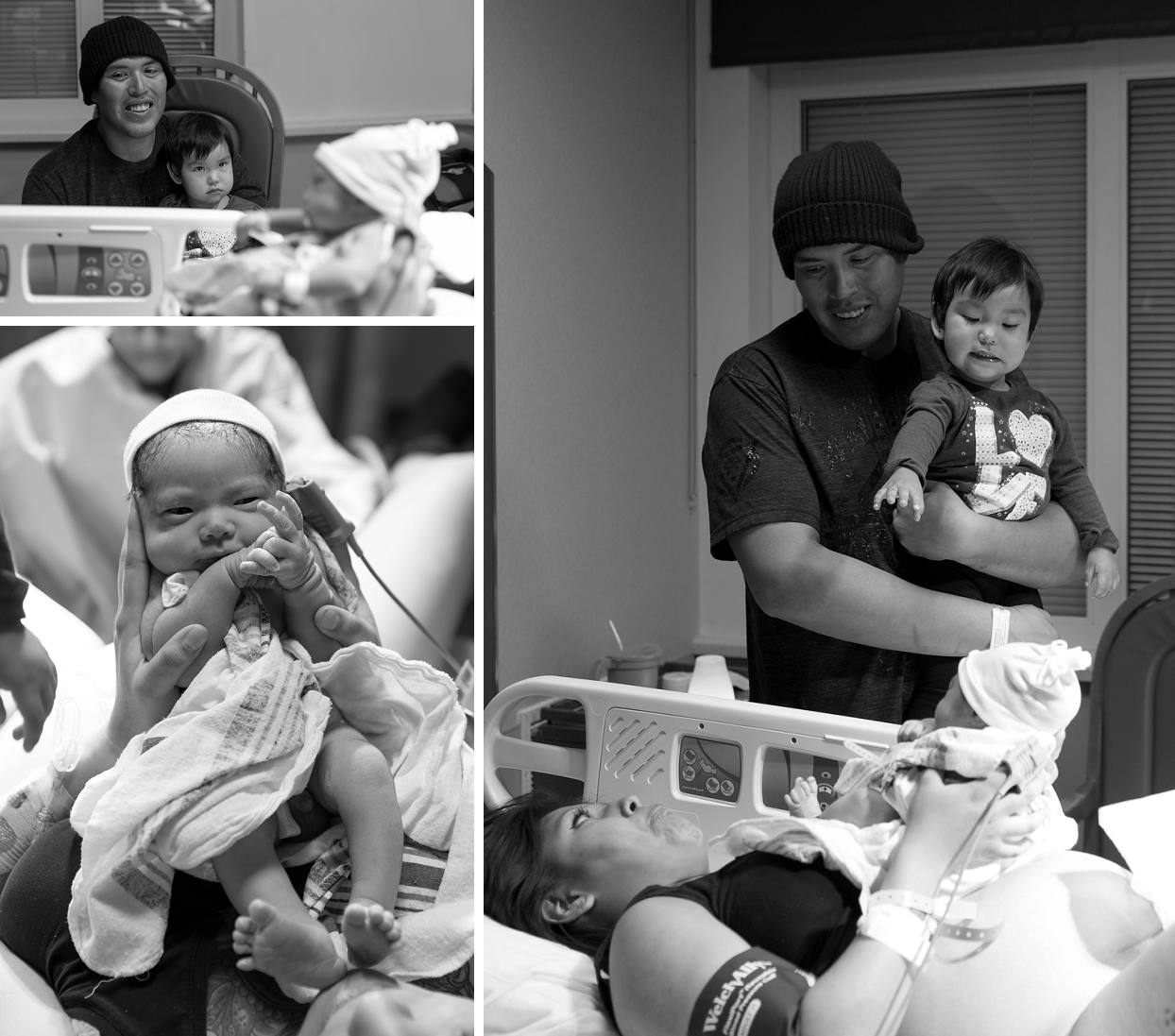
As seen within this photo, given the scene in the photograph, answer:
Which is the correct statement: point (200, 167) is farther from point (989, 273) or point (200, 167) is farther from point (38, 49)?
point (989, 273)

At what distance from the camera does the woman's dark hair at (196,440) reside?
2.22ft

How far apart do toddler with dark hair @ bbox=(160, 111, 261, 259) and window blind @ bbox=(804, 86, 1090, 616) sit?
1.93m

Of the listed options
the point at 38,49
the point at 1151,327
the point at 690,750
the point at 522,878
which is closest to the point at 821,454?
the point at 690,750

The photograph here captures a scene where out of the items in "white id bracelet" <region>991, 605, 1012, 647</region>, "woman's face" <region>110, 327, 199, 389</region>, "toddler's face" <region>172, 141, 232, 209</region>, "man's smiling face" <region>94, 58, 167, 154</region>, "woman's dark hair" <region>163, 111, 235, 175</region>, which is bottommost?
"white id bracelet" <region>991, 605, 1012, 647</region>

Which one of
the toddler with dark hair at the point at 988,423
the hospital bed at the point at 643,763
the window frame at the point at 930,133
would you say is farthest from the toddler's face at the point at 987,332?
the window frame at the point at 930,133

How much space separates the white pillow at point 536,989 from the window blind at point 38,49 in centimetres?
58

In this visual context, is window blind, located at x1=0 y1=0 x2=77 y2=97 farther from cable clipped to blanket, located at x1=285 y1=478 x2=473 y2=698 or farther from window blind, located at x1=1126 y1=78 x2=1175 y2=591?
window blind, located at x1=1126 y1=78 x2=1175 y2=591

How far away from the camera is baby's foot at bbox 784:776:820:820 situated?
0.81 meters

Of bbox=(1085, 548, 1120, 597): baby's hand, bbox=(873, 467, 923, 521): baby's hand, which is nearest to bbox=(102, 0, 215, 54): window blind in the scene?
bbox=(873, 467, 923, 521): baby's hand

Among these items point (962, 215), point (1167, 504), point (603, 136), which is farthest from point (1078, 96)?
point (603, 136)

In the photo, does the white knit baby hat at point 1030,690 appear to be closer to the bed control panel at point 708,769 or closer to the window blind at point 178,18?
the bed control panel at point 708,769

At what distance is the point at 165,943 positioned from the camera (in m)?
0.69

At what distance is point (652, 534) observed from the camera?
2.44 meters

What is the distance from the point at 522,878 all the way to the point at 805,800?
0.68 feet
